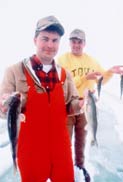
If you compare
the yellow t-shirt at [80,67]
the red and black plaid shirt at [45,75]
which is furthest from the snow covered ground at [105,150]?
the red and black plaid shirt at [45,75]

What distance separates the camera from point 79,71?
122 inches

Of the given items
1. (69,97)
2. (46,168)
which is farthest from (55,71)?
(46,168)

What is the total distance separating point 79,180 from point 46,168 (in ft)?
3.49

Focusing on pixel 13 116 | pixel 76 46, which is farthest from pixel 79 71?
pixel 13 116

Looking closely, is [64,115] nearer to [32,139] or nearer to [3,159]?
[32,139]

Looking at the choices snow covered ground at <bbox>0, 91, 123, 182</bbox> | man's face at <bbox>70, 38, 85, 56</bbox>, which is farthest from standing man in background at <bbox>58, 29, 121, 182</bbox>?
snow covered ground at <bbox>0, 91, 123, 182</bbox>

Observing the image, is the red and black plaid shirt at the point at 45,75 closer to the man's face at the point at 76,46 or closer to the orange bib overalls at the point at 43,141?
the orange bib overalls at the point at 43,141

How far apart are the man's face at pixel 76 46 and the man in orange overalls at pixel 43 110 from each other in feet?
2.89

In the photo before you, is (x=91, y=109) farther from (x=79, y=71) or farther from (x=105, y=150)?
(x=105, y=150)

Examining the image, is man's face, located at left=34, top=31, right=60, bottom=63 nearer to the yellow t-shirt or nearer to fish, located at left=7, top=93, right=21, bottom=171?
fish, located at left=7, top=93, right=21, bottom=171

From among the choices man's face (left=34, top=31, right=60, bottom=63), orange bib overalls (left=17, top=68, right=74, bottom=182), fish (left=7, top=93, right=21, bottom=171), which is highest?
man's face (left=34, top=31, right=60, bottom=63)

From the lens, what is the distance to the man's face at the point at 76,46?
313cm

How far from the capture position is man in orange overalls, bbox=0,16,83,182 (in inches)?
84.4

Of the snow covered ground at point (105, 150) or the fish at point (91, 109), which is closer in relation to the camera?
the fish at point (91, 109)
